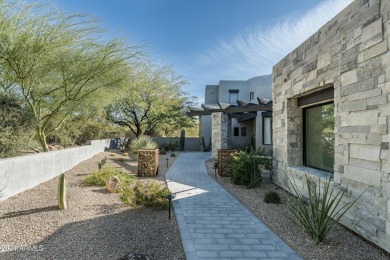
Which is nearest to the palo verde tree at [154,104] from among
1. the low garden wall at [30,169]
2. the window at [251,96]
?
the window at [251,96]

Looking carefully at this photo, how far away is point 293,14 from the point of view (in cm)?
687

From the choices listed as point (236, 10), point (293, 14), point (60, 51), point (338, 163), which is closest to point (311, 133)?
point (338, 163)

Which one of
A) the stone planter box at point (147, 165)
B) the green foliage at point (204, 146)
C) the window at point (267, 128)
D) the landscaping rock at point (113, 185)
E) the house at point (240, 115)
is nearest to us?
the landscaping rock at point (113, 185)

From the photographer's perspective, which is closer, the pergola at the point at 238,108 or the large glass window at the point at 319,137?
the large glass window at the point at 319,137

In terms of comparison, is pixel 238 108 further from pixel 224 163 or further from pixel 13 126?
pixel 13 126

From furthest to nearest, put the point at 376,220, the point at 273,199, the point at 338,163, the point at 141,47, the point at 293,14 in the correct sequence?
the point at 141,47, the point at 293,14, the point at 273,199, the point at 338,163, the point at 376,220

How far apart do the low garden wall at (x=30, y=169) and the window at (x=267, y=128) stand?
10276mm

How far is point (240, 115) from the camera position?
14531mm

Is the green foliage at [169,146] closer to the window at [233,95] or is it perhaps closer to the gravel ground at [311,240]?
the window at [233,95]

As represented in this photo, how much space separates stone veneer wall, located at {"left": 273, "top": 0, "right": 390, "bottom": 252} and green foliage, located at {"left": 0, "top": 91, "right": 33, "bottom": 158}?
846 cm

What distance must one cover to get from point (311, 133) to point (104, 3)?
7432 mm

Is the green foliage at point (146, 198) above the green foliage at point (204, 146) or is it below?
below

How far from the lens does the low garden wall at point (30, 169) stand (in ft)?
17.4

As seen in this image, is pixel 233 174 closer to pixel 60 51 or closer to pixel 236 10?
pixel 236 10
